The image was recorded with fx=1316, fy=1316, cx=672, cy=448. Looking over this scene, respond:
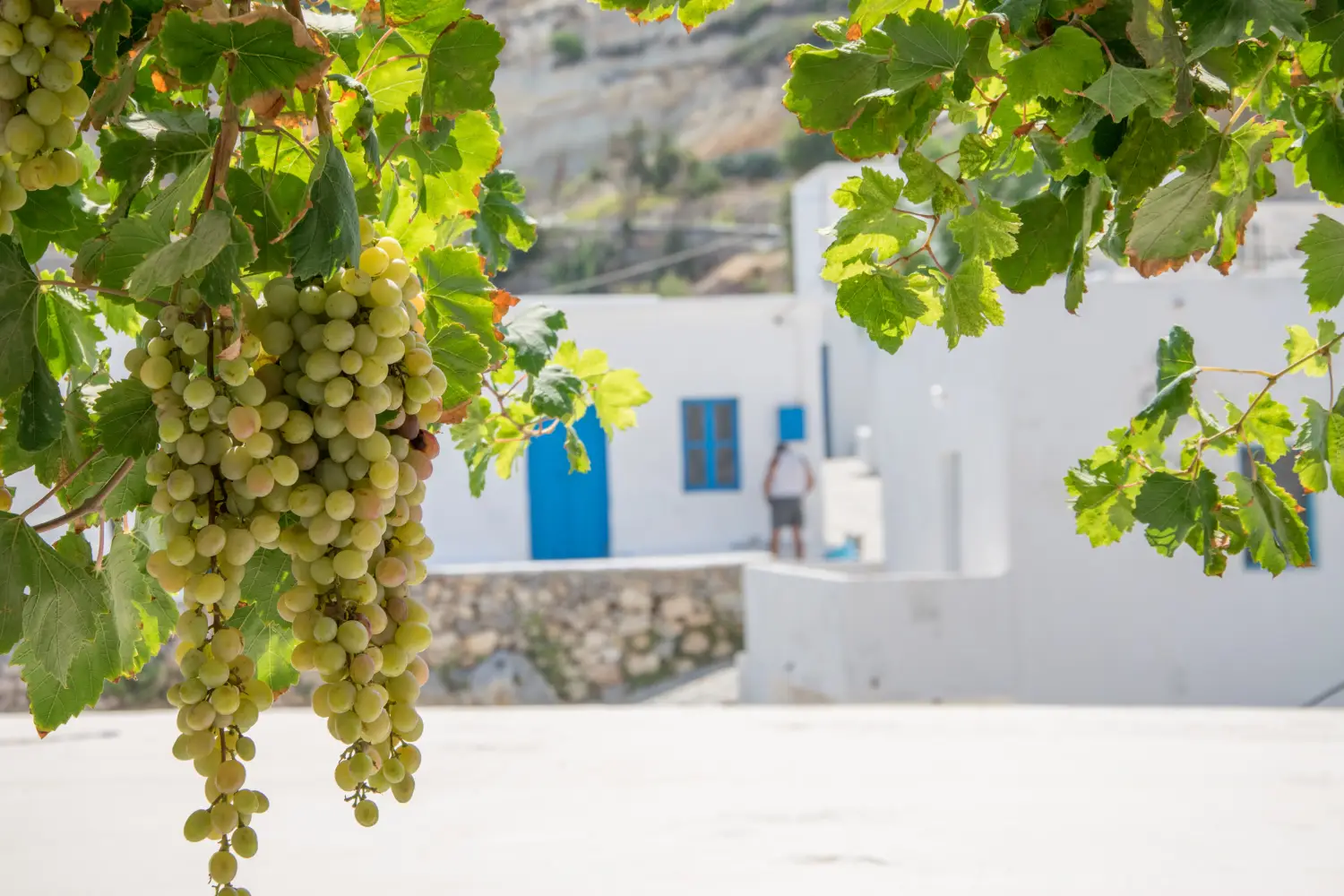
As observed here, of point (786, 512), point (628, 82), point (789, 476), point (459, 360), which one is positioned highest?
point (628, 82)

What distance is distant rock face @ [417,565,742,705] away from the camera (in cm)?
1000

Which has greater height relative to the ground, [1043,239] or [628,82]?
[628,82]

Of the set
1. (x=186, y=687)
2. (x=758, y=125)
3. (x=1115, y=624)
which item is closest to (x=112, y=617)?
(x=186, y=687)

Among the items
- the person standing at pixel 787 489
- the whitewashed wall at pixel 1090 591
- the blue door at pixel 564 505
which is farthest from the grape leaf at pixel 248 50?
the blue door at pixel 564 505

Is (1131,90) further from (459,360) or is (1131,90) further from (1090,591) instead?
(1090,591)

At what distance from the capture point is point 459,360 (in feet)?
2.36

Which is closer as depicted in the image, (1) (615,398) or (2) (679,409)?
(1) (615,398)

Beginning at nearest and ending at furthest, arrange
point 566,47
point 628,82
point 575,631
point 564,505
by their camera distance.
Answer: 1. point 575,631
2. point 564,505
3. point 628,82
4. point 566,47

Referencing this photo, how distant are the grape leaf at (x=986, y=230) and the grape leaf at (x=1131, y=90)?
107 mm

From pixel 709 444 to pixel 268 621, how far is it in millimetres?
10841

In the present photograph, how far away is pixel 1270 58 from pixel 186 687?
64 centimetres


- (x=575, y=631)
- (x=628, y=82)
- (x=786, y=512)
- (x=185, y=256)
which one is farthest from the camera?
(x=628, y=82)

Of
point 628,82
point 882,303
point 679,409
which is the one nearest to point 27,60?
point 882,303

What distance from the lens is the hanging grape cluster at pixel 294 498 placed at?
58cm
